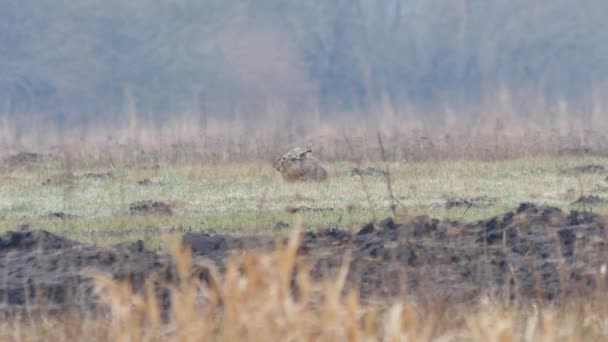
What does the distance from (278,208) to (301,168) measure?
15.4 ft

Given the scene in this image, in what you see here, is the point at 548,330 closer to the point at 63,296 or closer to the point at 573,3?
the point at 63,296

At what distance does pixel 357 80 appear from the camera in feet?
208

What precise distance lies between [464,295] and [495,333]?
8.94 ft

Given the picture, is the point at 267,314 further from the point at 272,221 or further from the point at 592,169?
the point at 592,169

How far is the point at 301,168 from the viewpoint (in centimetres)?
2028

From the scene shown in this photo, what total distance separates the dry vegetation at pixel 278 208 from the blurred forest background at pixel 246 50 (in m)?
20.5

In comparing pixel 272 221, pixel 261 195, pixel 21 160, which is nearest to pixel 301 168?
pixel 261 195

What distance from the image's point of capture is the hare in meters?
20.2

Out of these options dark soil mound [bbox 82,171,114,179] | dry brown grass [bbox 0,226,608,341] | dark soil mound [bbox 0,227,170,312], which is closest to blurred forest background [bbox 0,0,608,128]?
dark soil mound [bbox 82,171,114,179]

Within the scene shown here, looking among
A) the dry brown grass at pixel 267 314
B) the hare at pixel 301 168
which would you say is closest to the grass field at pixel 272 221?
the dry brown grass at pixel 267 314

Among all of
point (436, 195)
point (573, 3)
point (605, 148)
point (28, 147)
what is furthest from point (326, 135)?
point (573, 3)

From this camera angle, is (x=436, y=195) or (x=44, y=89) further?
(x=44, y=89)

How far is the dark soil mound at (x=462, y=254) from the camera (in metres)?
8.26

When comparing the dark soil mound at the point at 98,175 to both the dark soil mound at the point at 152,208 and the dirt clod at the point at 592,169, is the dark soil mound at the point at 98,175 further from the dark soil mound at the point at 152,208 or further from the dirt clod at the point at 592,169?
the dirt clod at the point at 592,169
